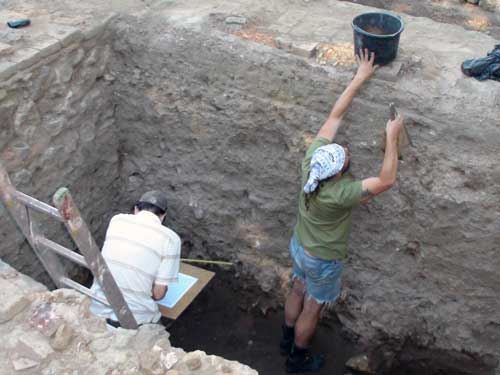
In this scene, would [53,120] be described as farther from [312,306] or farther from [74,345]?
[312,306]

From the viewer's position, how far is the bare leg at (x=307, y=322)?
4.27m

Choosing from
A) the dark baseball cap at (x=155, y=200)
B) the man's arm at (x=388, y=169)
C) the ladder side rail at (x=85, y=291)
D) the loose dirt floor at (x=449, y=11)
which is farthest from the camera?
the loose dirt floor at (x=449, y=11)

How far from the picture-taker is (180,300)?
4277 mm

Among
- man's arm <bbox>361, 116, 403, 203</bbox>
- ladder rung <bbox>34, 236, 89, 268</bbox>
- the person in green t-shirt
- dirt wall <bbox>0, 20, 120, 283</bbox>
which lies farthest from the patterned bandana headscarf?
dirt wall <bbox>0, 20, 120, 283</bbox>

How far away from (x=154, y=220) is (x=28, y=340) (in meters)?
1.12

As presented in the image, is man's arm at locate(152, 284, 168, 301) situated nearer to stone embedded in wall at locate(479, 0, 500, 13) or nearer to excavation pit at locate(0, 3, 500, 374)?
excavation pit at locate(0, 3, 500, 374)

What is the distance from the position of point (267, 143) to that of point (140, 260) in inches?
52.0

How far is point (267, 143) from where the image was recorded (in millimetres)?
4441

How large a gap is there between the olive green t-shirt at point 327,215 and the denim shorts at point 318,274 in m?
0.07

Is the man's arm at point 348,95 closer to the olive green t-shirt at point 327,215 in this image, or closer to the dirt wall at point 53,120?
the olive green t-shirt at point 327,215

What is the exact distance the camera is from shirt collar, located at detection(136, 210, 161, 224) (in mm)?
3790

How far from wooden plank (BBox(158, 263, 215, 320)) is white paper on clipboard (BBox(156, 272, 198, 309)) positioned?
0.02 metres

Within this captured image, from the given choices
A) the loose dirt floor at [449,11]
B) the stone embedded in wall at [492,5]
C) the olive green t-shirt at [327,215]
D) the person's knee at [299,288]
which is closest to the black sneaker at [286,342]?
the person's knee at [299,288]

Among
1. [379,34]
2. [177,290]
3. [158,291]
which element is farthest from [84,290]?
[379,34]
